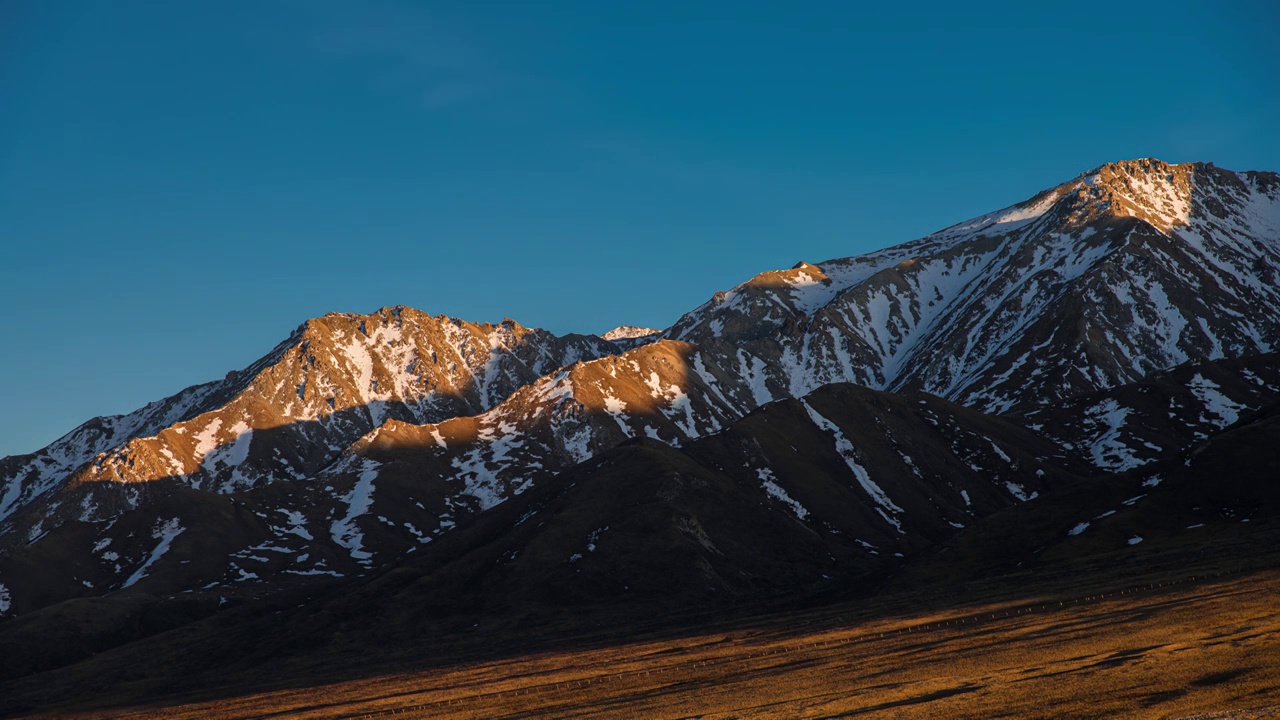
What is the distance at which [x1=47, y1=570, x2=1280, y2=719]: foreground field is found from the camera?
198 feet

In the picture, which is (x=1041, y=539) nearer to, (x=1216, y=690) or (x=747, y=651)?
(x=747, y=651)

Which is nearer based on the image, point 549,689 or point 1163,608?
point 1163,608

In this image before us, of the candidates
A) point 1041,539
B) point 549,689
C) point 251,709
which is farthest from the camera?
point 1041,539

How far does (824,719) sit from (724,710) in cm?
1382

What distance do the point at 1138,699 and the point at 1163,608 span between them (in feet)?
152

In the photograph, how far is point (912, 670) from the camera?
84.0 metres

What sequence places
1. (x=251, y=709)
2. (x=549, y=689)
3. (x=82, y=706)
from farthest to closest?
(x=82, y=706), (x=251, y=709), (x=549, y=689)

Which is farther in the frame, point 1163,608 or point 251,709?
point 251,709

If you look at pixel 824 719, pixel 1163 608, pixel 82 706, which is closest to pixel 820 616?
pixel 1163 608

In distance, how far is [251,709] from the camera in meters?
139

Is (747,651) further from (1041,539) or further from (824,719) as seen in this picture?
(1041,539)

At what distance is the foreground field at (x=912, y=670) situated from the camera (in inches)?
2377

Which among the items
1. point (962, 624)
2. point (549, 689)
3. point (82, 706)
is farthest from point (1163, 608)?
point (82, 706)

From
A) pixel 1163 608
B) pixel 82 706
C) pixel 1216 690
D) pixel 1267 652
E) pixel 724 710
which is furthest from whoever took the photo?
Result: pixel 82 706
